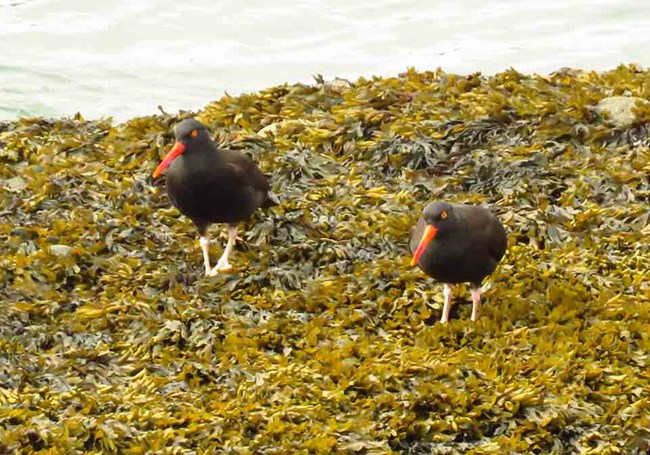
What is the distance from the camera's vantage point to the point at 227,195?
677cm

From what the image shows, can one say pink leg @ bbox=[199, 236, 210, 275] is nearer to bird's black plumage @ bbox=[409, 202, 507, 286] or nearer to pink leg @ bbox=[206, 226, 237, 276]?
pink leg @ bbox=[206, 226, 237, 276]

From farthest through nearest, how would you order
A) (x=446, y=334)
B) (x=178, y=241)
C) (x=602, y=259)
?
(x=178, y=241), (x=602, y=259), (x=446, y=334)


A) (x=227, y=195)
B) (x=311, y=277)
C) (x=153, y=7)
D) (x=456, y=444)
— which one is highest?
(x=153, y=7)

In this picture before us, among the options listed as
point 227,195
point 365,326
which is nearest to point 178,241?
point 227,195

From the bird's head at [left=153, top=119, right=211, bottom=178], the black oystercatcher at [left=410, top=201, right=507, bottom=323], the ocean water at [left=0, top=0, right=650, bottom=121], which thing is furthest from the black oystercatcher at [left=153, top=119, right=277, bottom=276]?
the ocean water at [left=0, top=0, right=650, bottom=121]

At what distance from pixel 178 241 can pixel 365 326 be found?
5.01 feet

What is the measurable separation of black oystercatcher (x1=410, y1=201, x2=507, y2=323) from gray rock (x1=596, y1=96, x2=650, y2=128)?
2.11 m

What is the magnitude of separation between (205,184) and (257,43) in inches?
334

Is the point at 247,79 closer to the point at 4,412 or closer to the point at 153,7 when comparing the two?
the point at 153,7

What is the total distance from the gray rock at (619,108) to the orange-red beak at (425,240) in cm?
237

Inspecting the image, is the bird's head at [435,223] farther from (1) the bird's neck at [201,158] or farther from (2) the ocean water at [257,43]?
(2) the ocean water at [257,43]

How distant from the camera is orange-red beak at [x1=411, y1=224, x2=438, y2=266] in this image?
611cm

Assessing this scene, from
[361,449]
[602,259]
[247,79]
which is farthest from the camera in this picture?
[247,79]

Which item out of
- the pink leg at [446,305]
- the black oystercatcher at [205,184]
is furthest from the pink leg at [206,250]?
the pink leg at [446,305]
